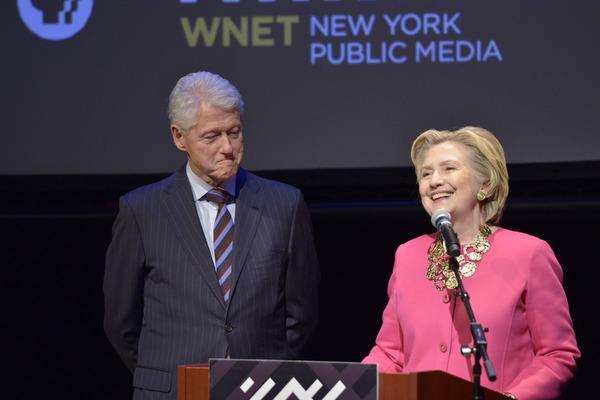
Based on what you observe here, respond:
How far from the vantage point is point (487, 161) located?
232cm

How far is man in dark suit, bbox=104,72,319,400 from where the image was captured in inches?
102

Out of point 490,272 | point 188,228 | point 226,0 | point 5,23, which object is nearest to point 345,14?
point 226,0

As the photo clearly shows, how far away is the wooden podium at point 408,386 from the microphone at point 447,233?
0.29 meters

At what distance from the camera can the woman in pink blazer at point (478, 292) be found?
218 centimetres

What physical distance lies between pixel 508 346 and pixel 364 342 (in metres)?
2.99

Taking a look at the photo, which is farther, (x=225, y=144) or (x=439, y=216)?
(x=225, y=144)

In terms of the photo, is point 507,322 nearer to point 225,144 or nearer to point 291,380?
point 291,380

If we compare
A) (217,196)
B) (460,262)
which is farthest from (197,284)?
(460,262)

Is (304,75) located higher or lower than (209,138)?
higher

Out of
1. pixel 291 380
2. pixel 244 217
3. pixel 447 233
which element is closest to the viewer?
pixel 291 380

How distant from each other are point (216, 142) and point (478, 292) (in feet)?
3.13

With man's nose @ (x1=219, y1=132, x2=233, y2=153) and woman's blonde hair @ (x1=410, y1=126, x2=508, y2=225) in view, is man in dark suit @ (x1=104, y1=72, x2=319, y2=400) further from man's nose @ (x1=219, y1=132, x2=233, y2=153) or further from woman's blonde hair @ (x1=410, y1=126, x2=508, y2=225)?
woman's blonde hair @ (x1=410, y1=126, x2=508, y2=225)

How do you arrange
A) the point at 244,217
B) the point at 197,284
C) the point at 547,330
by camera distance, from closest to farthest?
the point at 547,330, the point at 197,284, the point at 244,217

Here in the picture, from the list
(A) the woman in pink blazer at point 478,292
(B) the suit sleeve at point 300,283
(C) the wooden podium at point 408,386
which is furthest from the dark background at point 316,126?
(C) the wooden podium at point 408,386
